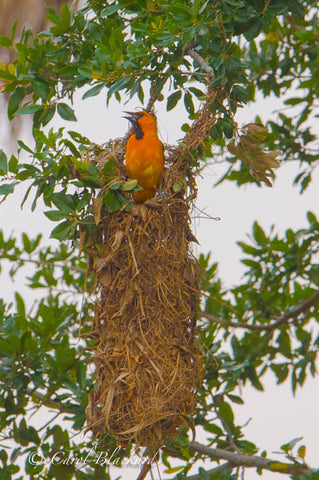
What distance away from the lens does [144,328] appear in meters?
1.90

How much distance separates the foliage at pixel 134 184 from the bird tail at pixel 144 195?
0.62ft

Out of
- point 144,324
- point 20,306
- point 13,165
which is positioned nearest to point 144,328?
point 144,324

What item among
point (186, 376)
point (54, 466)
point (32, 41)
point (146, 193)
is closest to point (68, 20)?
point (32, 41)

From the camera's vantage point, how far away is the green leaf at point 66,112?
208 centimetres

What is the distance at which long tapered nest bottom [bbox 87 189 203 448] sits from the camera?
73.0 inches

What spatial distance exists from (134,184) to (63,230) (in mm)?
247

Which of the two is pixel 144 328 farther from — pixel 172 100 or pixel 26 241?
pixel 26 241

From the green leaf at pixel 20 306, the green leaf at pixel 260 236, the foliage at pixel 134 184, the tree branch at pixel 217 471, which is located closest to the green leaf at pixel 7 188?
the foliage at pixel 134 184

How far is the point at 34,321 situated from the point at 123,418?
89cm

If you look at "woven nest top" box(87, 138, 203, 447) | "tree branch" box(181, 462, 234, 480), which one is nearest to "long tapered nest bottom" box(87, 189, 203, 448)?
"woven nest top" box(87, 138, 203, 447)

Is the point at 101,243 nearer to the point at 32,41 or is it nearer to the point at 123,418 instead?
the point at 123,418

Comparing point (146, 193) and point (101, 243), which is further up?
point (146, 193)

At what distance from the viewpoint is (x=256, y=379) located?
2.85 m

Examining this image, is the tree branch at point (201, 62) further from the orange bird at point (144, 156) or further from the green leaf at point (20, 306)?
the green leaf at point (20, 306)
